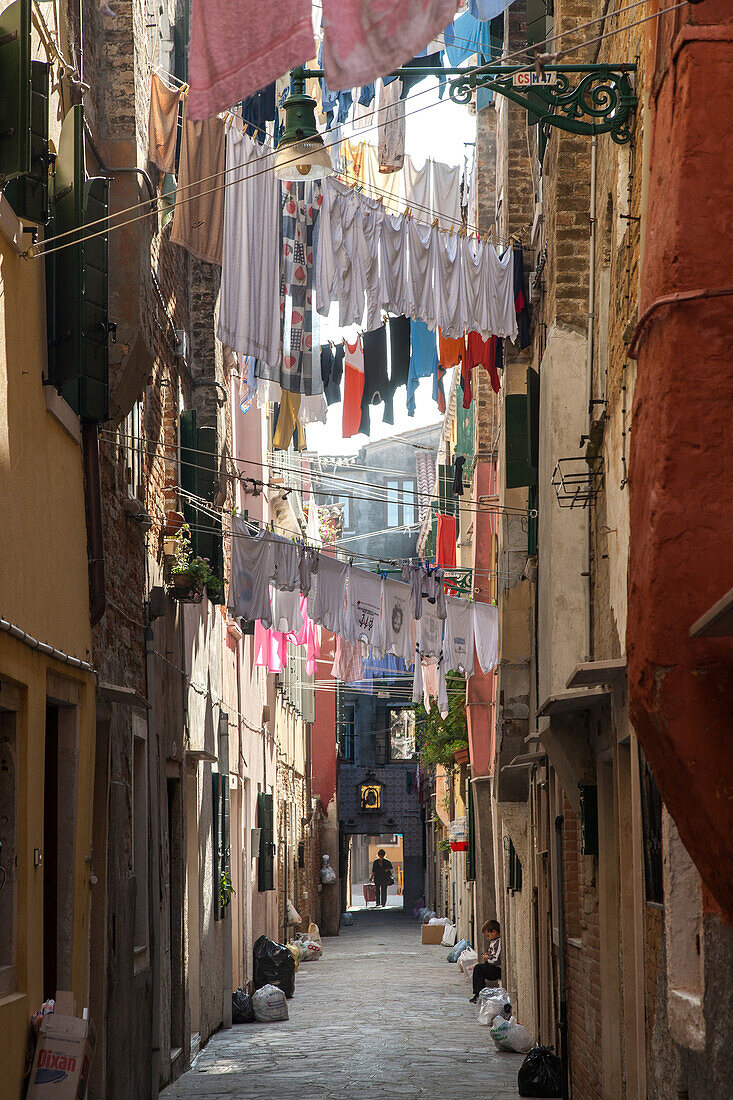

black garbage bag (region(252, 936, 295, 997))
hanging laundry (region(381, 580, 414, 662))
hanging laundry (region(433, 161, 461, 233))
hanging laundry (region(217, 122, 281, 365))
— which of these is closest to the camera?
hanging laundry (region(217, 122, 281, 365))

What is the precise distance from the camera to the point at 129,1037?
1009 cm

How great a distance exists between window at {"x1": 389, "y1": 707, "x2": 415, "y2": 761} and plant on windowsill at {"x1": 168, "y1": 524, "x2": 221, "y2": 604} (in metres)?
44.5

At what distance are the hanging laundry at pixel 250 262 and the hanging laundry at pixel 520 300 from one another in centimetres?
348

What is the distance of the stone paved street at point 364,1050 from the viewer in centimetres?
1167

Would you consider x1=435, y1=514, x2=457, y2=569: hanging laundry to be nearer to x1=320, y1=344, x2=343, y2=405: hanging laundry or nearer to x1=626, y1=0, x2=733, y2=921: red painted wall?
x1=320, y1=344, x2=343, y2=405: hanging laundry

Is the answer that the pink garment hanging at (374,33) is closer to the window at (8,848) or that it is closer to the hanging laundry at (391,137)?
the window at (8,848)

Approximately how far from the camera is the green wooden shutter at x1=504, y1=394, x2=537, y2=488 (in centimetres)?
1228

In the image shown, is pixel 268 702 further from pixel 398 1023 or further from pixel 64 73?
pixel 64 73

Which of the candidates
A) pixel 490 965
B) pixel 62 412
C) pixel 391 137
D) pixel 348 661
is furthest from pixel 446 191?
pixel 348 661

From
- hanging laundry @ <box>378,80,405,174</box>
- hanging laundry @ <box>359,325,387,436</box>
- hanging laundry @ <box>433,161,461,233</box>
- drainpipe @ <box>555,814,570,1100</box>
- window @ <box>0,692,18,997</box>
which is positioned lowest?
drainpipe @ <box>555,814,570,1100</box>

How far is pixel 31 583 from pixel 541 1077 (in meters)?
6.70

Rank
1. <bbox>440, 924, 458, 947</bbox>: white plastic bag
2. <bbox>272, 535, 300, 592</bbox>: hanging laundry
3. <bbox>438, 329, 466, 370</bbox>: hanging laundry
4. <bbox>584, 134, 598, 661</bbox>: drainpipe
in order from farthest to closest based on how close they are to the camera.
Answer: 1. <bbox>440, 924, 458, 947</bbox>: white plastic bag
2. <bbox>272, 535, 300, 592</bbox>: hanging laundry
3. <bbox>438, 329, 466, 370</bbox>: hanging laundry
4. <bbox>584, 134, 598, 661</bbox>: drainpipe

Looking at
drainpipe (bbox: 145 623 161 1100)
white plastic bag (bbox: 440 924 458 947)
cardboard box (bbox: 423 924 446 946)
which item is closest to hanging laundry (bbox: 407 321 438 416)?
drainpipe (bbox: 145 623 161 1100)

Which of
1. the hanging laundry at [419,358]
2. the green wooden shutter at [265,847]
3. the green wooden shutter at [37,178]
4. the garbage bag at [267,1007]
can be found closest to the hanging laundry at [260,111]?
the hanging laundry at [419,358]
